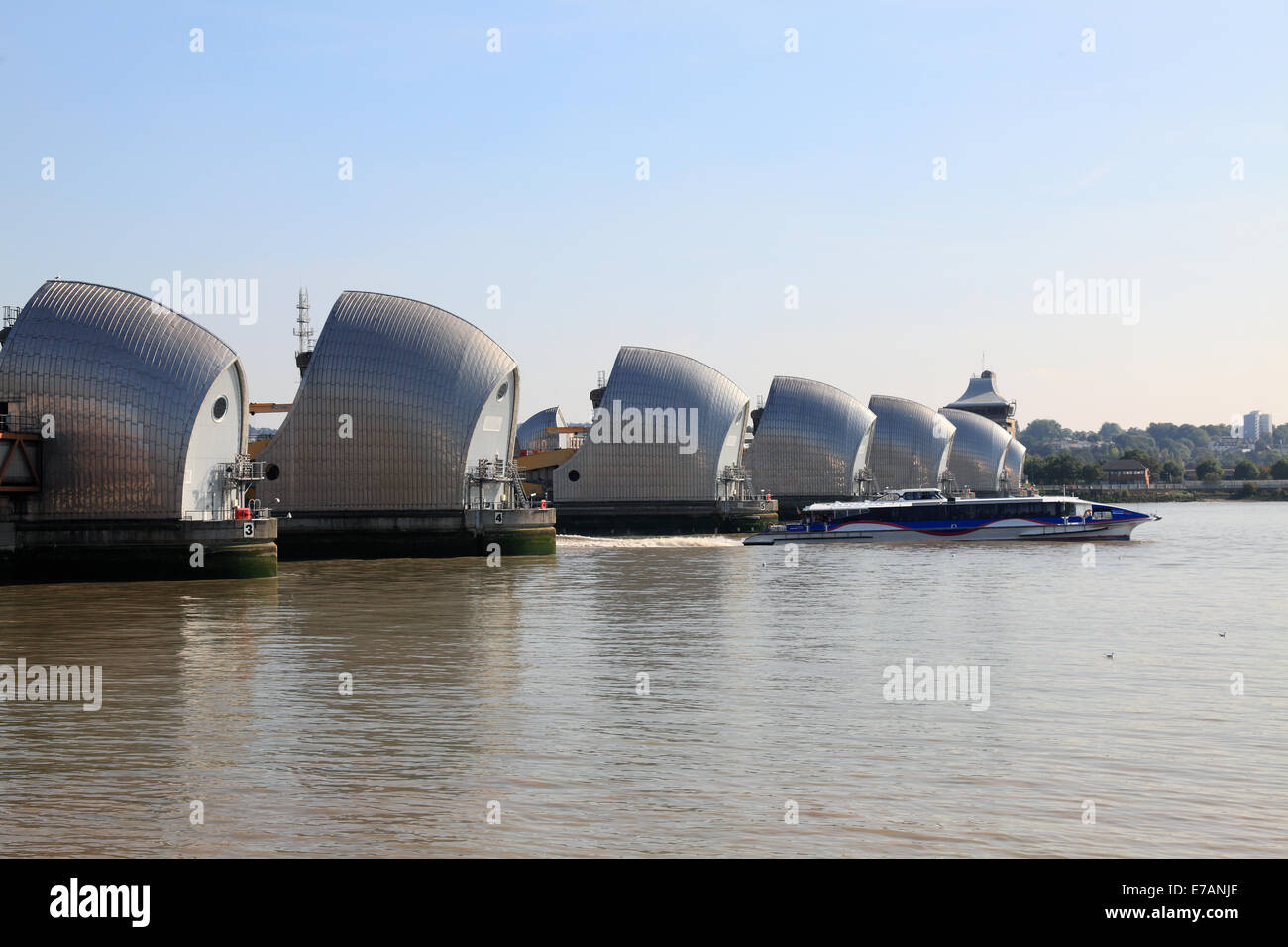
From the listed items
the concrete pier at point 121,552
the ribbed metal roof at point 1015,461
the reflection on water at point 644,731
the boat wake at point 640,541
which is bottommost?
the boat wake at point 640,541

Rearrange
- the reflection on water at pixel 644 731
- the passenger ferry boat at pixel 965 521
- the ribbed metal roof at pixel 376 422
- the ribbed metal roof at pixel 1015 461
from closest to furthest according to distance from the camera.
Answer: the reflection on water at pixel 644 731 < the ribbed metal roof at pixel 376 422 < the passenger ferry boat at pixel 965 521 < the ribbed metal roof at pixel 1015 461

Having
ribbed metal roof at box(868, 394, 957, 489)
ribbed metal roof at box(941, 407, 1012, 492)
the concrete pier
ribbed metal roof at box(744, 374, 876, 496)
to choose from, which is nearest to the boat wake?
ribbed metal roof at box(744, 374, 876, 496)

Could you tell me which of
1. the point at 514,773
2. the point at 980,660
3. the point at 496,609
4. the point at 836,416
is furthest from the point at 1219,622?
the point at 836,416

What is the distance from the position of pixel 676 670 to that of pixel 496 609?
1304cm

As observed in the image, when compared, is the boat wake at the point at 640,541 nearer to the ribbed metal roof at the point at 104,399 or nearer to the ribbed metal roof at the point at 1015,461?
the ribbed metal roof at the point at 104,399

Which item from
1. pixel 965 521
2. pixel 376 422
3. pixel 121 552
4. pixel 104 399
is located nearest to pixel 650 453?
pixel 965 521

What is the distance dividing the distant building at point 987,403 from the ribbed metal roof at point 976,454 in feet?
90.0

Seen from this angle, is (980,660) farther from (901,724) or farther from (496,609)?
(496,609)

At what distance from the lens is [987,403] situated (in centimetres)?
18462

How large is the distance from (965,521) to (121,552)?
173 ft

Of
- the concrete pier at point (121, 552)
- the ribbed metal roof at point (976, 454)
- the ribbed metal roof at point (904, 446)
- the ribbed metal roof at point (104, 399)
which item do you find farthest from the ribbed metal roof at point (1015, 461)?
the concrete pier at point (121, 552)

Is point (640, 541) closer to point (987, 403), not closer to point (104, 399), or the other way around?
point (104, 399)

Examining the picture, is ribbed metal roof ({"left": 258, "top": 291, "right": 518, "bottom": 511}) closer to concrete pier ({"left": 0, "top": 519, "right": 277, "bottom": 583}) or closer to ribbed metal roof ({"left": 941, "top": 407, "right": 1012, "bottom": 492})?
concrete pier ({"left": 0, "top": 519, "right": 277, "bottom": 583})

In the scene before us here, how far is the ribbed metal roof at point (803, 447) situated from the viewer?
107 meters
